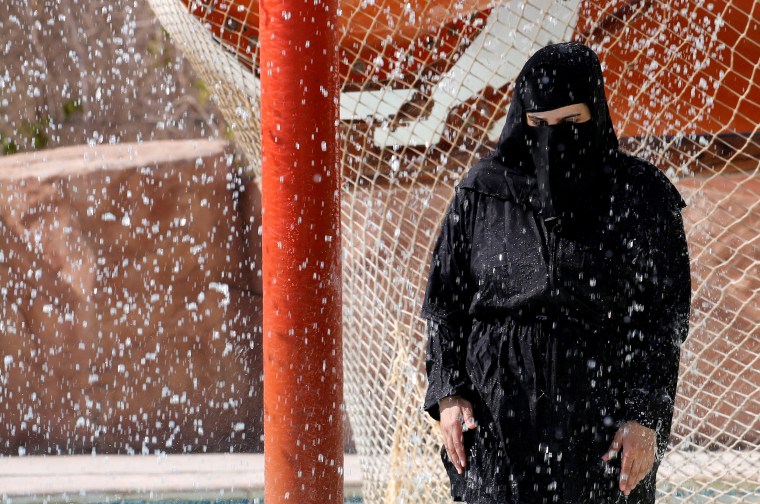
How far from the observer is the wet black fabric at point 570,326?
1.54 m

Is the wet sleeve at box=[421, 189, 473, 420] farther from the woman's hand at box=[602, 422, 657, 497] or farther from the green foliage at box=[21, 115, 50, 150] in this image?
the green foliage at box=[21, 115, 50, 150]

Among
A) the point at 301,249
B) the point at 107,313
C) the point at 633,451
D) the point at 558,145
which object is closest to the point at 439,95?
the point at 301,249

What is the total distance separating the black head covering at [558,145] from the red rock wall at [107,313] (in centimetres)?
374

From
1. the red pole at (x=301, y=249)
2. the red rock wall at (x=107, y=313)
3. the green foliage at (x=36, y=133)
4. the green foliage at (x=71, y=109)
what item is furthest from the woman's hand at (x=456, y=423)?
the green foliage at (x=71, y=109)

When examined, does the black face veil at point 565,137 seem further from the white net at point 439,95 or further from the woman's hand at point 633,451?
the white net at point 439,95

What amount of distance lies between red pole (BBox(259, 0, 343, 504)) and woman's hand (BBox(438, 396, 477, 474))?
1.22 ft

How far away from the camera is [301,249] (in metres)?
1.90

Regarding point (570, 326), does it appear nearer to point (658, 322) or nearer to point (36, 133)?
point (658, 322)

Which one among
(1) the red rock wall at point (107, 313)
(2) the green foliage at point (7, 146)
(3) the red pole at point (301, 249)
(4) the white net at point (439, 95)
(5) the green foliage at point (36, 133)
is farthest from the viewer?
(5) the green foliage at point (36, 133)

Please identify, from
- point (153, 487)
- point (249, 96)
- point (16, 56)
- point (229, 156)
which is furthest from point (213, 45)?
point (16, 56)

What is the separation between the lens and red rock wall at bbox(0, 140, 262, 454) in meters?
5.11

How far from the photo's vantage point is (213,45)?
A: 2848 mm

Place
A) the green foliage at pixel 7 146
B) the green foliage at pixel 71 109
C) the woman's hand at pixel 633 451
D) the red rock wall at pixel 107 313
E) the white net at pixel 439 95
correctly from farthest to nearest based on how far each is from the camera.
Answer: the green foliage at pixel 71 109 < the green foliage at pixel 7 146 < the red rock wall at pixel 107 313 < the white net at pixel 439 95 < the woman's hand at pixel 633 451

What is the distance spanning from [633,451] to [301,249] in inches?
30.3
